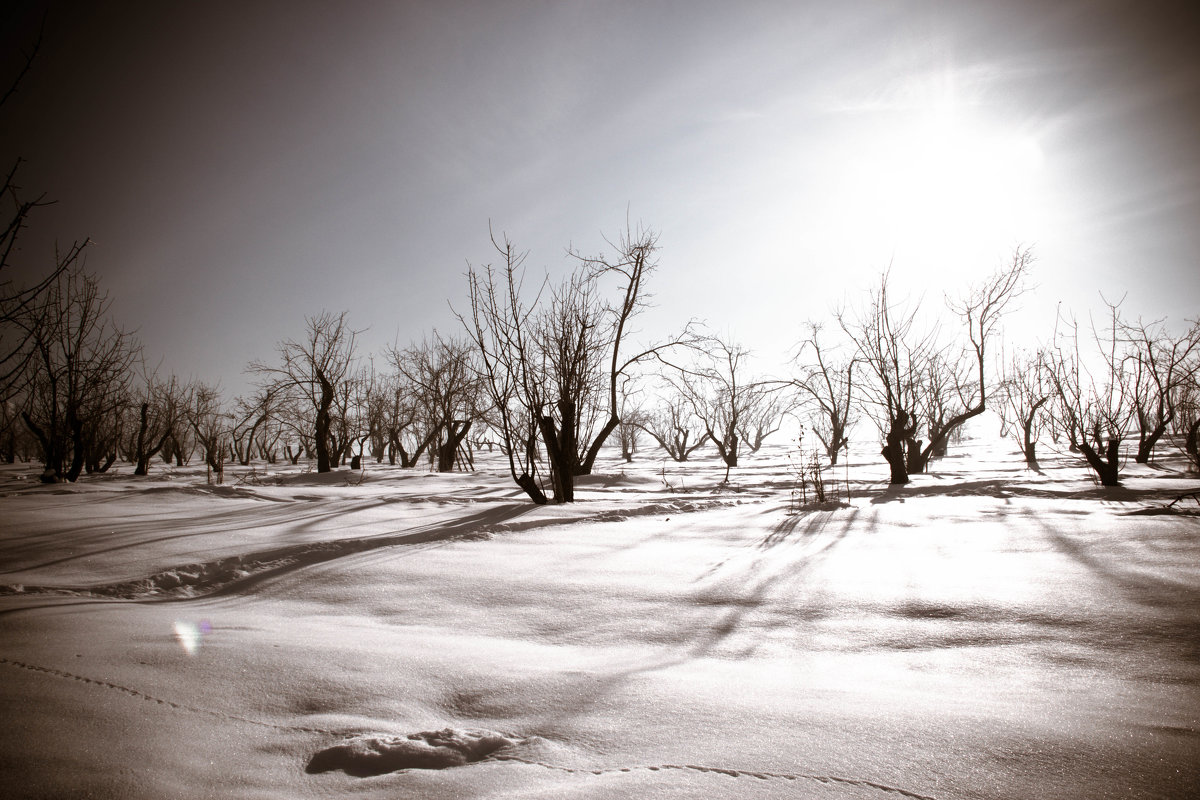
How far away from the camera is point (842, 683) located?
1789mm

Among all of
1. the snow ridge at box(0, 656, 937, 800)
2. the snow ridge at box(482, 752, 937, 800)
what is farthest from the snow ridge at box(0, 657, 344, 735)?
the snow ridge at box(482, 752, 937, 800)

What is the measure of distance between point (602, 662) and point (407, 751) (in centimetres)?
82

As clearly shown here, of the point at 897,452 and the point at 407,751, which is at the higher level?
the point at 897,452

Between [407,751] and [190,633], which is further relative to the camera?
[190,633]

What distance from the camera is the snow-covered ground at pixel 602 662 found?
120cm

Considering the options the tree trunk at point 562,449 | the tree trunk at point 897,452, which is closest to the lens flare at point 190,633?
the tree trunk at point 562,449

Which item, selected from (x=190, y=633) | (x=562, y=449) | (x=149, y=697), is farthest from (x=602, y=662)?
(x=562, y=449)

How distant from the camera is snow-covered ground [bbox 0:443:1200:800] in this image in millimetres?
1204

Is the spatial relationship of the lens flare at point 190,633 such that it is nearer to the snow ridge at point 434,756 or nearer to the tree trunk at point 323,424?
the snow ridge at point 434,756

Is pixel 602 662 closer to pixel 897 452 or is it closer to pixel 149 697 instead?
pixel 149 697

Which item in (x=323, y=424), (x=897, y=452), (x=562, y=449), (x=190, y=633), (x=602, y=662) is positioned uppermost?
(x=323, y=424)

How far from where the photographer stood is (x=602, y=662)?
1.98 m

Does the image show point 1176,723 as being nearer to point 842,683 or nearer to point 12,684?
point 842,683

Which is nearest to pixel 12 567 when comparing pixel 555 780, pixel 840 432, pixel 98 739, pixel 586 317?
A: pixel 98 739
